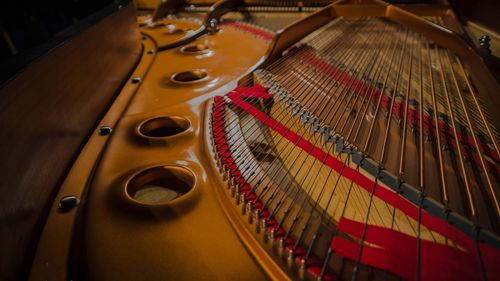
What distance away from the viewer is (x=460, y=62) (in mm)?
2227

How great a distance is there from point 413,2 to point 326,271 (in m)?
3.08

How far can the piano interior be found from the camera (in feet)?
3.19

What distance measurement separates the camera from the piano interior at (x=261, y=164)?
973mm

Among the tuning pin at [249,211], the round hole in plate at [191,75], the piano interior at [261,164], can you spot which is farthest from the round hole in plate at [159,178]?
the round hole in plate at [191,75]

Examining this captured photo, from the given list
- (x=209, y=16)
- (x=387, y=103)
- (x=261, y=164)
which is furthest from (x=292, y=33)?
(x=261, y=164)

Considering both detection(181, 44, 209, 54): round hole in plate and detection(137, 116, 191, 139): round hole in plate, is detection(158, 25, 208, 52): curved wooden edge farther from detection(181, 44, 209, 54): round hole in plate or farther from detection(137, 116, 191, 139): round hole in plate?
detection(137, 116, 191, 139): round hole in plate

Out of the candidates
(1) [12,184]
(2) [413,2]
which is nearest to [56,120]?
(1) [12,184]

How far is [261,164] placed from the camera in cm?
149

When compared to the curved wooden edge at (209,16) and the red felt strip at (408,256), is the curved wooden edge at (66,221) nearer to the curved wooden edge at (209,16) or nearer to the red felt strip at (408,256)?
the red felt strip at (408,256)

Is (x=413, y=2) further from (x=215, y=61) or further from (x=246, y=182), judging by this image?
(x=246, y=182)

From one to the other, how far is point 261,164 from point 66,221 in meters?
0.76

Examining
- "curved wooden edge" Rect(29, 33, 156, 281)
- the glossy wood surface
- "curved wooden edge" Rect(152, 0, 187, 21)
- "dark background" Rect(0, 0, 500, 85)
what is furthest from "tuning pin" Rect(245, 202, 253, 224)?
"curved wooden edge" Rect(152, 0, 187, 21)

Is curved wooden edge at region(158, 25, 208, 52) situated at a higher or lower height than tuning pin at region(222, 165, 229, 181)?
lower

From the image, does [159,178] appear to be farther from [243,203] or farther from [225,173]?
[243,203]
